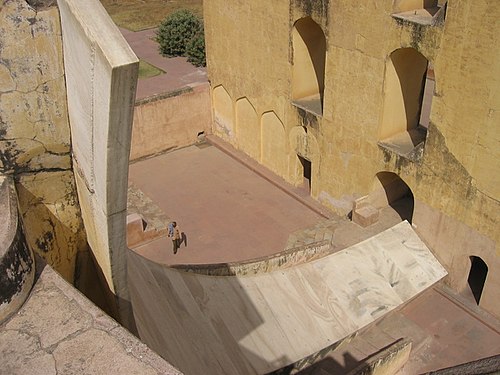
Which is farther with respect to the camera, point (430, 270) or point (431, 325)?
point (430, 270)

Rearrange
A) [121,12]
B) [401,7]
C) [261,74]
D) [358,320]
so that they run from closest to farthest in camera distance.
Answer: [358,320]
[401,7]
[261,74]
[121,12]

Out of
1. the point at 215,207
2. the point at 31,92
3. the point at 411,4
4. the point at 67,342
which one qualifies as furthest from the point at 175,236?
the point at 67,342

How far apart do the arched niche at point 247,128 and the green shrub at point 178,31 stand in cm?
730

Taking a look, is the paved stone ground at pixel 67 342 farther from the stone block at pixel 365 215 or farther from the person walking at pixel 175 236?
the stone block at pixel 365 215

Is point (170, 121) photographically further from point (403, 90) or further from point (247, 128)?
point (403, 90)

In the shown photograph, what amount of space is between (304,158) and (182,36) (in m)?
9.78

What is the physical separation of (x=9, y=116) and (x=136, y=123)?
951cm

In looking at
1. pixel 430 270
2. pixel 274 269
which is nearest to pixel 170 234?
pixel 274 269

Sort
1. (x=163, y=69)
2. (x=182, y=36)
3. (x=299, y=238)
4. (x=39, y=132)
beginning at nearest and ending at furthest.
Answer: (x=39, y=132) < (x=299, y=238) < (x=163, y=69) < (x=182, y=36)

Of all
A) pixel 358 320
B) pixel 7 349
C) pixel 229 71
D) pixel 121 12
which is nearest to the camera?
pixel 7 349

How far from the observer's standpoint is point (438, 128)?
841 centimetres

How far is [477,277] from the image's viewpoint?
9.30m

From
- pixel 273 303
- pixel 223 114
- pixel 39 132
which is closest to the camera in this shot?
pixel 39 132

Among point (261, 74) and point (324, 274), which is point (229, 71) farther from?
point (324, 274)
